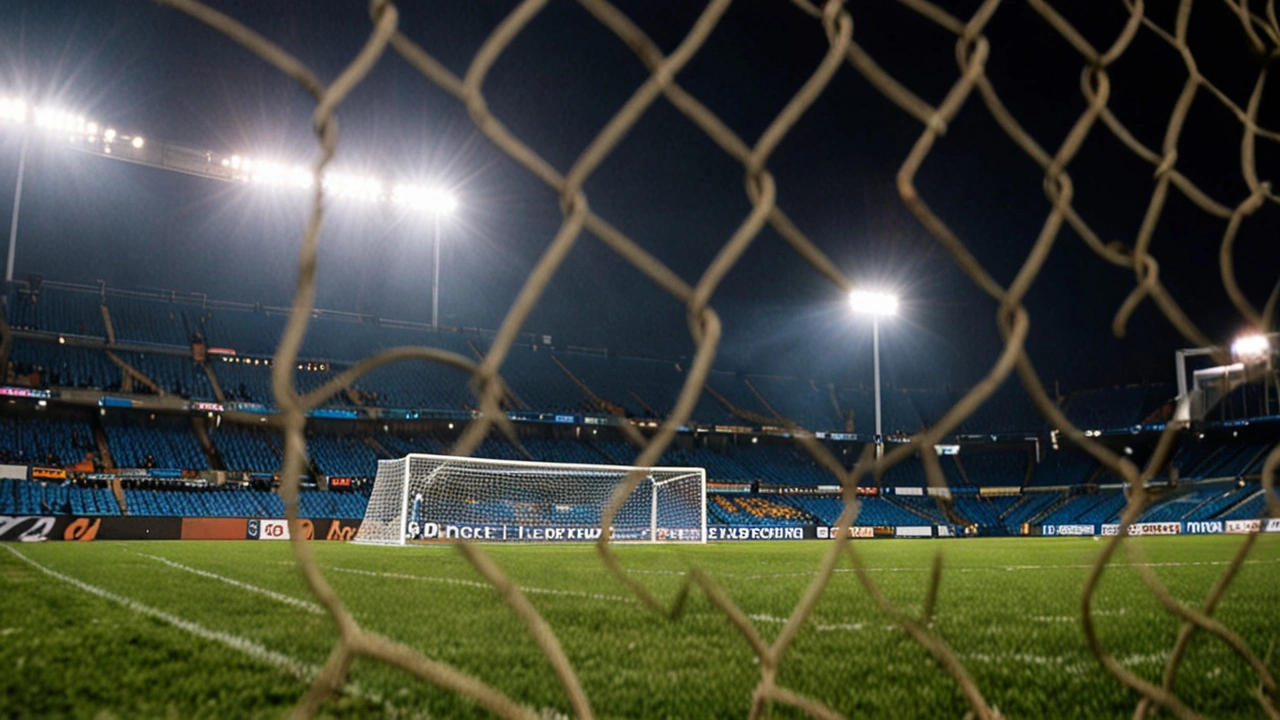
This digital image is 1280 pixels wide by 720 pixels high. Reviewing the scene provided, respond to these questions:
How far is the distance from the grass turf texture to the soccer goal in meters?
12.1

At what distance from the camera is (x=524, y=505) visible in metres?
20.4

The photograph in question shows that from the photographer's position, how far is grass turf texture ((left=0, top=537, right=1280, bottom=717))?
1.86m

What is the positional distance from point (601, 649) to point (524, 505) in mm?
18052

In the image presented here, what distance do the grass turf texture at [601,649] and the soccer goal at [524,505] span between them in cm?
1215

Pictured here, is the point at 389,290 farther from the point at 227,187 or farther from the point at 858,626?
the point at 858,626

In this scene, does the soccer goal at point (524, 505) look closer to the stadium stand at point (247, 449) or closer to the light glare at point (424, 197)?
the stadium stand at point (247, 449)

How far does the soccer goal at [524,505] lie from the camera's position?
17812mm

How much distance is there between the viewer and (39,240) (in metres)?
25.0

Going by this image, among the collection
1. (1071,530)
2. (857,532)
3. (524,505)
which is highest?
(1071,530)

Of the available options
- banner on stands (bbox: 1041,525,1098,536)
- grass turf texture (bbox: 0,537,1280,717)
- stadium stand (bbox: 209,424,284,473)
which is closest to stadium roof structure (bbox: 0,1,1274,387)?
stadium stand (bbox: 209,424,284,473)

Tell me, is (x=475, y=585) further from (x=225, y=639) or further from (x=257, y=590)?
(x=225, y=639)

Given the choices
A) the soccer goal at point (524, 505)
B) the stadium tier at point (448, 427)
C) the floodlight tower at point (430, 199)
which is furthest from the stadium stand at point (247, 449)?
the floodlight tower at point (430, 199)

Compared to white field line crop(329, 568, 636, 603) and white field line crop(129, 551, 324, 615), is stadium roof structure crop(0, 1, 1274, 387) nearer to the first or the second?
white field line crop(329, 568, 636, 603)

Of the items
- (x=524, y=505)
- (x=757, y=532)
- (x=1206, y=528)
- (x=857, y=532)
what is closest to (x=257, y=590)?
(x=524, y=505)
